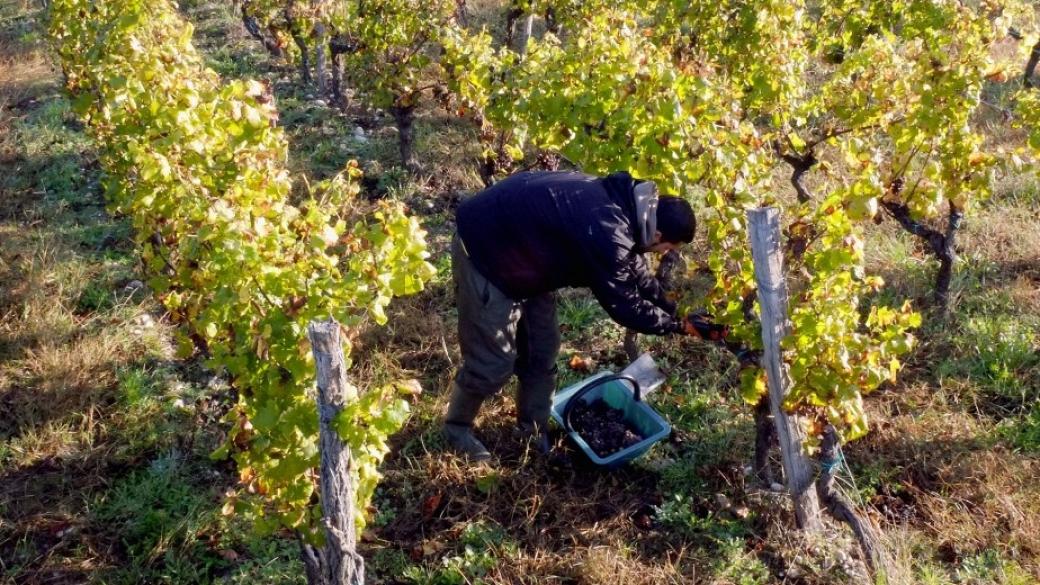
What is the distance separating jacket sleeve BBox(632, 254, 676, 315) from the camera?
10.5ft

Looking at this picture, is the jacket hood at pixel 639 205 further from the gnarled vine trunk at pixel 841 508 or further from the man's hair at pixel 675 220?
the gnarled vine trunk at pixel 841 508

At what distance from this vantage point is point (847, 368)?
2822 millimetres

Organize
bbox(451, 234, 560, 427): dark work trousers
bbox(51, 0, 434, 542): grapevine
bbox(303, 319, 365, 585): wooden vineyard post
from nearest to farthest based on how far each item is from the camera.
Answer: bbox(303, 319, 365, 585): wooden vineyard post < bbox(51, 0, 434, 542): grapevine < bbox(451, 234, 560, 427): dark work trousers

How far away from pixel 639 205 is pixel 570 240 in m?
0.30

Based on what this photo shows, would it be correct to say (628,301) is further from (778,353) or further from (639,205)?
(778,353)

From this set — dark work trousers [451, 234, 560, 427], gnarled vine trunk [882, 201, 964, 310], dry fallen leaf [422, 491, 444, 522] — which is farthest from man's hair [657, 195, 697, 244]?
gnarled vine trunk [882, 201, 964, 310]

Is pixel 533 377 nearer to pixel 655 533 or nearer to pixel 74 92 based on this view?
pixel 655 533

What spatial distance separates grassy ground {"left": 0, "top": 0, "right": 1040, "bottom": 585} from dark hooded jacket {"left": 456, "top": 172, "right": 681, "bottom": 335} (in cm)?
95

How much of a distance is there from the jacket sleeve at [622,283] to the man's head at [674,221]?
0.13 m

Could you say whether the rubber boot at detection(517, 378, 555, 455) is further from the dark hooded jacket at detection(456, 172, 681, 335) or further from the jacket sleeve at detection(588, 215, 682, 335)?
the jacket sleeve at detection(588, 215, 682, 335)

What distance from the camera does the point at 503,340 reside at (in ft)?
11.6

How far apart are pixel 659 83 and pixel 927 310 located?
2.46 metres

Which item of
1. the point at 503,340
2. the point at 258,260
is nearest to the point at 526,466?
the point at 503,340

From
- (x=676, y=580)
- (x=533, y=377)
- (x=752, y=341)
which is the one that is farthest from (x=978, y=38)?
(x=676, y=580)
